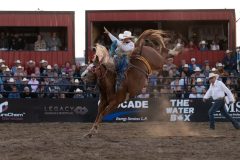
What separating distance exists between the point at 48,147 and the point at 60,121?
6.81 metres

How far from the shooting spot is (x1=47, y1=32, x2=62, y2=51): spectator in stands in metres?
21.2

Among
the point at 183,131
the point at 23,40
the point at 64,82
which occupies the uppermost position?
the point at 23,40

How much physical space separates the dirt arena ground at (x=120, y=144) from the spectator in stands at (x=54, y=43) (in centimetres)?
760

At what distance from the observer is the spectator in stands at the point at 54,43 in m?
21.2

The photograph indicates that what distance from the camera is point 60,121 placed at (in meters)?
16.3

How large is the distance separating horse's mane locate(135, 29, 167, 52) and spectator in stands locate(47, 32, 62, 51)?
26.2 feet

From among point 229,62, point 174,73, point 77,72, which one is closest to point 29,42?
point 77,72

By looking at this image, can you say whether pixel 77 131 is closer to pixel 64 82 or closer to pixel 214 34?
pixel 64 82

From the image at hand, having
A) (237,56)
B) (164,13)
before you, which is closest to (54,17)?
(164,13)

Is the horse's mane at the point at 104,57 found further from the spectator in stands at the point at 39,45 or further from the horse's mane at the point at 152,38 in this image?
the spectator in stands at the point at 39,45

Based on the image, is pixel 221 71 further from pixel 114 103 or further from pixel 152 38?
pixel 114 103

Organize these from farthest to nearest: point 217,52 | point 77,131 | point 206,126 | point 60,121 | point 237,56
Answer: point 217,52 < point 237,56 < point 60,121 < point 206,126 < point 77,131

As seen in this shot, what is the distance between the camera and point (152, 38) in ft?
44.4

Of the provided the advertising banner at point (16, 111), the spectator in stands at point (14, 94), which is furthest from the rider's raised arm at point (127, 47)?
the spectator in stands at point (14, 94)
